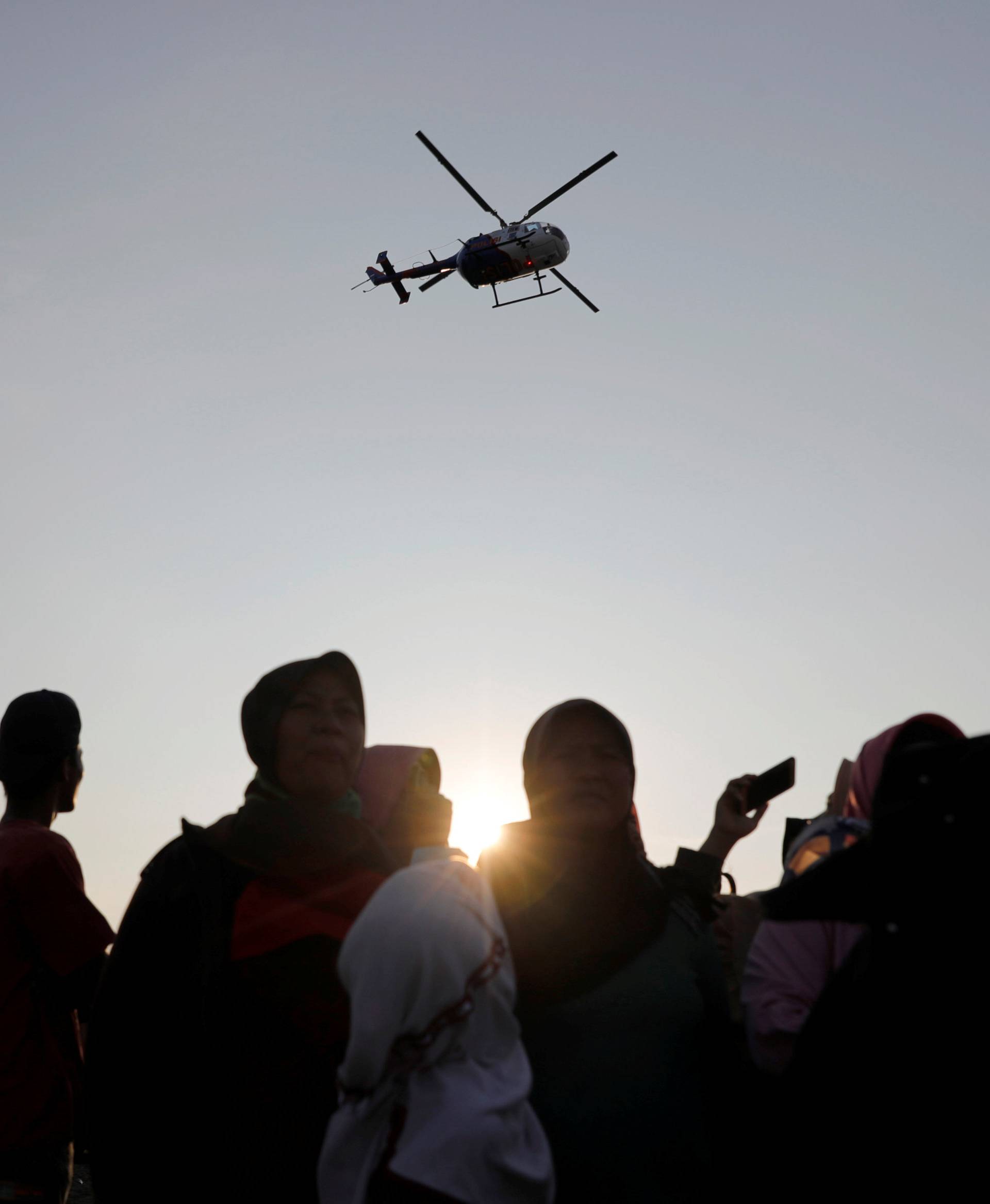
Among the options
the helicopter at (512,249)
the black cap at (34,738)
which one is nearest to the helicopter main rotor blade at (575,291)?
the helicopter at (512,249)

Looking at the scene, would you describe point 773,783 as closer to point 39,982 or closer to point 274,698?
point 274,698

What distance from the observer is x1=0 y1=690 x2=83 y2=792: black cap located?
13.5ft

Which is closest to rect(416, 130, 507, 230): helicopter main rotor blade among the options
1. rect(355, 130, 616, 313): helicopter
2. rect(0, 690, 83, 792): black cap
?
rect(355, 130, 616, 313): helicopter

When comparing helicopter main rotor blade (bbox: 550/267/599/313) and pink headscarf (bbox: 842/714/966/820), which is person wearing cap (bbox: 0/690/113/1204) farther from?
helicopter main rotor blade (bbox: 550/267/599/313)

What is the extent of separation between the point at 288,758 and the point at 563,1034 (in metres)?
1.11

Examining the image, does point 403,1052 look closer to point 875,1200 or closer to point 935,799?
point 875,1200

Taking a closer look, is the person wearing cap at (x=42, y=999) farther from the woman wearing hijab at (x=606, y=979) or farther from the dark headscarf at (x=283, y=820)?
the woman wearing hijab at (x=606, y=979)

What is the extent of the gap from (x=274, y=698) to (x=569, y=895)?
1.03 m

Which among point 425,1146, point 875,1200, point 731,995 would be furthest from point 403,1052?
point 731,995

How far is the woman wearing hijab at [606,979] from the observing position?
107 inches

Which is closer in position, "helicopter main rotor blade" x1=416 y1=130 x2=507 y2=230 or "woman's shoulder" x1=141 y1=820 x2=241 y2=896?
"woman's shoulder" x1=141 y1=820 x2=241 y2=896

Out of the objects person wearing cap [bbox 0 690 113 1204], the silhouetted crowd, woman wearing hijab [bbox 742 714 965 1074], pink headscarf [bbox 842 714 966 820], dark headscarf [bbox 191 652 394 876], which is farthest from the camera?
person wearing cap [bbox 0 690 113 1204]

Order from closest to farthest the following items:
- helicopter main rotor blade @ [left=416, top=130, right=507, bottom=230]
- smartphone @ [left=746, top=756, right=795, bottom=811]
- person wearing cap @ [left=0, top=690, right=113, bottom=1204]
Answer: person wearing cap @ [left=0, top=690, right=113, bottom=1204], smartphone @ [left=746, top=756, right=795, bottom=811], helicopter main rotor blade @ [left=416, top=130, right=507, bottom=230]

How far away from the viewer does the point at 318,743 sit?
3361 mm
